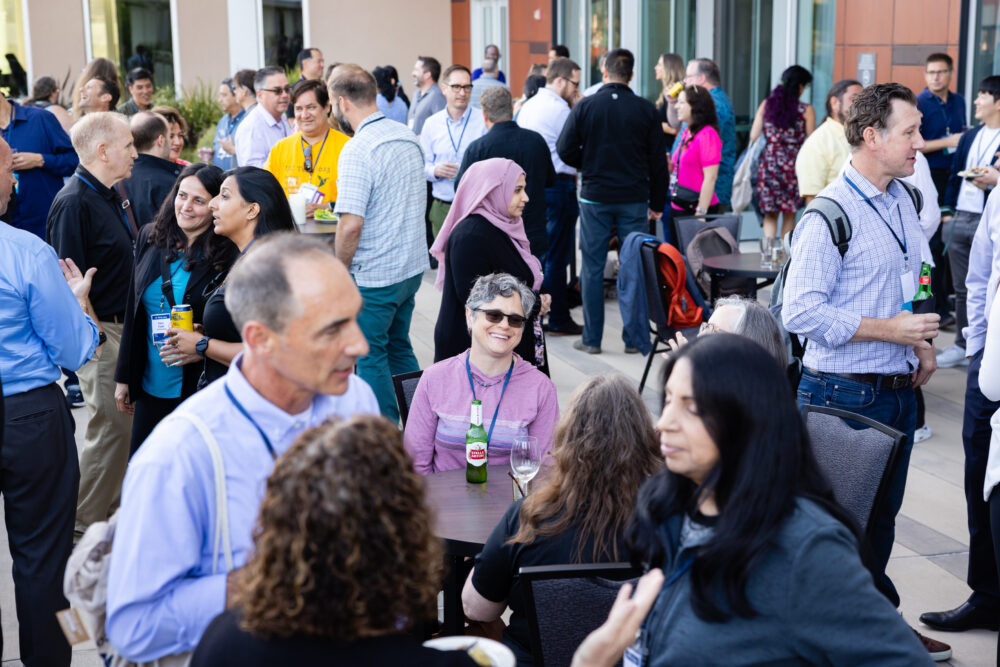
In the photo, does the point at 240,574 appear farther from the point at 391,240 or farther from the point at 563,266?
the point at 563,266

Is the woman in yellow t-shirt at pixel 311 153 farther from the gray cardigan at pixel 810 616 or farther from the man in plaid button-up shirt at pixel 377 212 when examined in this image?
the gray cardigan at pixel 810 616

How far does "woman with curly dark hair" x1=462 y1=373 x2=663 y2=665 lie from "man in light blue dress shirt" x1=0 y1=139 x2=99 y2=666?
4.57ft

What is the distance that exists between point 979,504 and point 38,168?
5456mm

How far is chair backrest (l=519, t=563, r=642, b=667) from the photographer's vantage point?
2238mm

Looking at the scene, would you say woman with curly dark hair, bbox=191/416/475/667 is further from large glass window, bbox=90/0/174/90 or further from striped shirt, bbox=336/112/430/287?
large glass window, bbox=90/0/174/90

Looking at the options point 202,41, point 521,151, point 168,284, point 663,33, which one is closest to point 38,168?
point 521,151

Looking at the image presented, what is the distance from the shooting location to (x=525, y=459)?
2.90 metres

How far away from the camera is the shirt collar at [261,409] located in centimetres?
173

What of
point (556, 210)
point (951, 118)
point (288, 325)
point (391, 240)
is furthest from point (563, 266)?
point (288, 325)

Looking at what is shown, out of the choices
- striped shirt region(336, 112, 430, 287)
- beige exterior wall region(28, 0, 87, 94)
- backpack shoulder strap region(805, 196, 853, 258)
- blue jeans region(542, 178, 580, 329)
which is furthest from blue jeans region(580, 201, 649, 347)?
beige exterior wall region(28, 0, 87, 94)

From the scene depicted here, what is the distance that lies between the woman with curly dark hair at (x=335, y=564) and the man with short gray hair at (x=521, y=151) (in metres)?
4.99

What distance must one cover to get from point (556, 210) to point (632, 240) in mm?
2088

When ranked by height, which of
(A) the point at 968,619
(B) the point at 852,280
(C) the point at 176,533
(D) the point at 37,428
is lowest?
(A) the point at 968,619

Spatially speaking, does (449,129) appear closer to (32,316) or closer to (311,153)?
(311,153)
